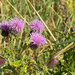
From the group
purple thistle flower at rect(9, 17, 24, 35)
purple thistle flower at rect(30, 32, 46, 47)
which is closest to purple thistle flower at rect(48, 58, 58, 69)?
purple thistle flower at rect(30, 32, 46, 47)

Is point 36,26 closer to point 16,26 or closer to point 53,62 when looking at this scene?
point 16,26

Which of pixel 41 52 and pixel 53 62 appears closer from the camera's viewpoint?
pixel 53 62

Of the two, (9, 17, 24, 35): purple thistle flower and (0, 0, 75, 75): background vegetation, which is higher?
(9, 17, 24, 35): purple thistle flower

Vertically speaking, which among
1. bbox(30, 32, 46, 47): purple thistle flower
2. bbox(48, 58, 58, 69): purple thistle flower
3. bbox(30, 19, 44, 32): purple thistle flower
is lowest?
bbox(48, 58, 58, 69): purple thistle flower

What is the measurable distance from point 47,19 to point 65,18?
477 mm

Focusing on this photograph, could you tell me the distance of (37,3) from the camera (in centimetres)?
215

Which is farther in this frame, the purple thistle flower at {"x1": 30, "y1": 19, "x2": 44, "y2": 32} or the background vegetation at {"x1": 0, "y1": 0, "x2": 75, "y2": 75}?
the purple thistle flower at {"x1": 30, "y1": 19, "x2": 44, "y2": 32}

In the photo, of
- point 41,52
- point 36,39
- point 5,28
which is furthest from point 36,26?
point 41,52

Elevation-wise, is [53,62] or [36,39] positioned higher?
[36,39]

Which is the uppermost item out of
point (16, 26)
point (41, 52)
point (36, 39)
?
point (16, 26)

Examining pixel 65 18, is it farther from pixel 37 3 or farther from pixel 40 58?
pixel 37 3

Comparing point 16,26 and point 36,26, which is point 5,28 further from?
point 36,26

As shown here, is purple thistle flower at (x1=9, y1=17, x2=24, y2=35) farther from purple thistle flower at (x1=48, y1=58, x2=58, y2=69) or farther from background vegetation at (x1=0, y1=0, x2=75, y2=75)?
purple thistle flower at (x1=48, y1=58, x2=58, y2=69)

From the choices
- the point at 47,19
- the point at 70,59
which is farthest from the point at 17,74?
the point at 47,19
